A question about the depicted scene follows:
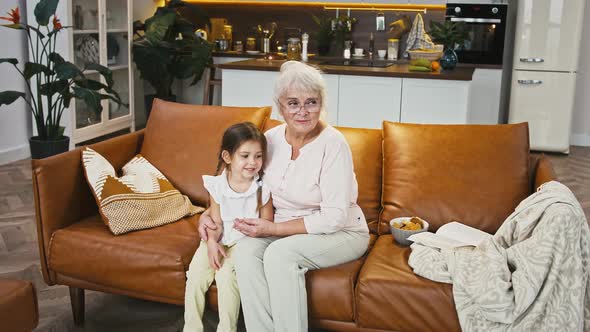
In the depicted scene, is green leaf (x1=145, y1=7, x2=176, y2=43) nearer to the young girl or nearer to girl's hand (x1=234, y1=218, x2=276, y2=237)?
the young girl

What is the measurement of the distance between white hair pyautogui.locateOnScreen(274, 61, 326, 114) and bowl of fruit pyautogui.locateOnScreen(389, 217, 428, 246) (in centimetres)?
54

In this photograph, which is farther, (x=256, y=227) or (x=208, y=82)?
(x=208, y=82)

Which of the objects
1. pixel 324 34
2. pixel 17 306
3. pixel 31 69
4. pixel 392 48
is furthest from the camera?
pixel 324 34

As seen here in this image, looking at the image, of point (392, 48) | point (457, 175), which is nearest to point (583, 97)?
point (392, 48)

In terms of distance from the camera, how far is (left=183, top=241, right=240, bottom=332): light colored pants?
2287mm

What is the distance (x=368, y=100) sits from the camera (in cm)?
498

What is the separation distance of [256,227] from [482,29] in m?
4.93

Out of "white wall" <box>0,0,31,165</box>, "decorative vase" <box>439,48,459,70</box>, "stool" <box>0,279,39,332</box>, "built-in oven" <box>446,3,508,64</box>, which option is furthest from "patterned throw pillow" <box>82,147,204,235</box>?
"built-in oven" <box>446,3,508,64</box>

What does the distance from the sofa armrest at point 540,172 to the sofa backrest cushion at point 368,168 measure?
0.62m

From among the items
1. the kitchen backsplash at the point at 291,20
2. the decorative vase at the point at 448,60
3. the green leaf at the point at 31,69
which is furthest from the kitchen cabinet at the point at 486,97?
the green leaf at the point at 31,69

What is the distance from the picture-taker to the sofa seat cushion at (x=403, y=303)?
217 cm

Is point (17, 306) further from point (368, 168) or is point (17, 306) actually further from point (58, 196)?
point (368, 168)

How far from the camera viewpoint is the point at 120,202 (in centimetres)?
267

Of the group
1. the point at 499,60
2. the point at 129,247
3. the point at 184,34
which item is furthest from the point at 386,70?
the point at 129,247
